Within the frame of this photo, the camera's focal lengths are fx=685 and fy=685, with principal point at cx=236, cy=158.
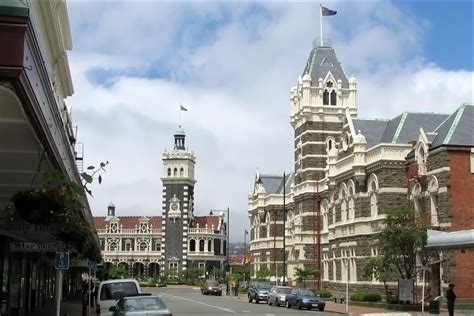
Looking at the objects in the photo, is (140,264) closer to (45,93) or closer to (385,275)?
(385,275)

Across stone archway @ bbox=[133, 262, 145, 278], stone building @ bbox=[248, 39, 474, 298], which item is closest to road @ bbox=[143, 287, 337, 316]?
stone building @ bbox=[248, 39, 474, 298]

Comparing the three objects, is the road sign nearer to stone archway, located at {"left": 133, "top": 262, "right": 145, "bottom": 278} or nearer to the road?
the road

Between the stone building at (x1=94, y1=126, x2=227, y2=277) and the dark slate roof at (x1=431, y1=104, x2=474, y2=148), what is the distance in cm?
8936

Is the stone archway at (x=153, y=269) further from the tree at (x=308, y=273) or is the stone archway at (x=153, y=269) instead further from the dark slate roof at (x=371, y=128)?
the dark slate roof at (x=371, y=128)

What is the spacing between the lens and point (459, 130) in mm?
42844

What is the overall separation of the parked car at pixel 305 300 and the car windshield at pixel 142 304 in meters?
24.9

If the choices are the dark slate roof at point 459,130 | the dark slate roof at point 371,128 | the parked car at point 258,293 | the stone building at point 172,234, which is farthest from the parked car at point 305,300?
the stone building at point 172,234

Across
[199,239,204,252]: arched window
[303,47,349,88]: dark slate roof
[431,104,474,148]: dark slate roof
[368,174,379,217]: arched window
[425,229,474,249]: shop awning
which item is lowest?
[425,229,474,249]: shop awning

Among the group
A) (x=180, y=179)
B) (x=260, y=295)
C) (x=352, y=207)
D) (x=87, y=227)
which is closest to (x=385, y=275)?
(x=352, y=207)

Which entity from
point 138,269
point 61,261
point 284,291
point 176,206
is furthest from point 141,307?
point 138,269

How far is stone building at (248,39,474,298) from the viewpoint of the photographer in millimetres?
40969

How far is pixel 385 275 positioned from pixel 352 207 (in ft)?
29.6

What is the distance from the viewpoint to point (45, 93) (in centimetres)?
829

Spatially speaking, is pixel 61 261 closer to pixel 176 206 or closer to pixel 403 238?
pixel 403 238
